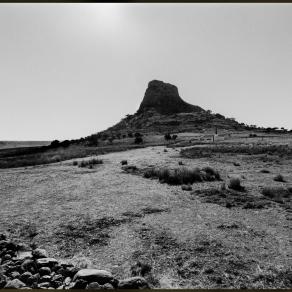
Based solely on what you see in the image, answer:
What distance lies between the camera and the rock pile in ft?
22.2

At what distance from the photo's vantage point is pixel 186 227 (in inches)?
425

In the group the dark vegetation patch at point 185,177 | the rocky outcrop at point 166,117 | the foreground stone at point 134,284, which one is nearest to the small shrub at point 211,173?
the dark vegetation patch at point 185,177

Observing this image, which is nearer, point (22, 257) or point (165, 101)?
point (22, 257)

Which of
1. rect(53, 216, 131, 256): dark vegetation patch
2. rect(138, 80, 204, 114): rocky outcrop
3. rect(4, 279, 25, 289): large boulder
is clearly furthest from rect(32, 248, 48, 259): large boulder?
rect(138, 80, 204, 114): rocky outcrop

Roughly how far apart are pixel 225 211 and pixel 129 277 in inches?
249

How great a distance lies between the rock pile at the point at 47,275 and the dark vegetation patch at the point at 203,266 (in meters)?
0.86

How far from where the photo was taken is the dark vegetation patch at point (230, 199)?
1353 cm

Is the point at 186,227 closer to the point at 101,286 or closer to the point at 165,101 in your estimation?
the point at 101,286

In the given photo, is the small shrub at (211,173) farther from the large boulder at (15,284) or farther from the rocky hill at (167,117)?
the rocky hill at (167,117)

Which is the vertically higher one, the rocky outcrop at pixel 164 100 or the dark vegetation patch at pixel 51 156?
the rocky outcrop at pixel 164 100

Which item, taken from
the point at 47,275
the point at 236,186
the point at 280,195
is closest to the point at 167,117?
the point at 236,186

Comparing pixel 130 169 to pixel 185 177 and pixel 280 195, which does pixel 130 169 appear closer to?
pixel 185 177

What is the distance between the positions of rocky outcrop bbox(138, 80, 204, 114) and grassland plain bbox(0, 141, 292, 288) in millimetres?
98704

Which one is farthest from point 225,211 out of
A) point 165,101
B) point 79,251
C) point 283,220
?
point 165,101
